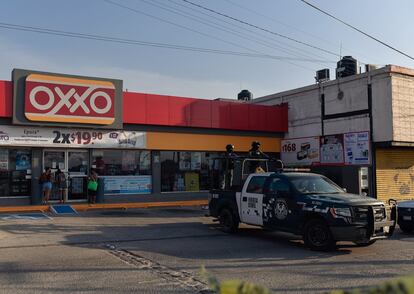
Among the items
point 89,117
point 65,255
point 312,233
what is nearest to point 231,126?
point 89,117

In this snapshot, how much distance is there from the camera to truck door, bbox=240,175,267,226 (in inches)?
488

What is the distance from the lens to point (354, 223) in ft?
33.9

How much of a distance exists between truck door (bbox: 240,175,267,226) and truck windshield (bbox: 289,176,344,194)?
0.96m

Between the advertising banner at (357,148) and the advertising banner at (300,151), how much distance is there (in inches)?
73.4

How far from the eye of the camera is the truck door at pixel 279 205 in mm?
11398

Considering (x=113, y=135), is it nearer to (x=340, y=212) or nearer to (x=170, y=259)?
(x=170, y=259)

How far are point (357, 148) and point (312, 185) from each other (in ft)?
36.3

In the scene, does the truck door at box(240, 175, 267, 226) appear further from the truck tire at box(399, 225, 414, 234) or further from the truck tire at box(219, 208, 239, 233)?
the truck tire at box(399, 225, 414, 234)

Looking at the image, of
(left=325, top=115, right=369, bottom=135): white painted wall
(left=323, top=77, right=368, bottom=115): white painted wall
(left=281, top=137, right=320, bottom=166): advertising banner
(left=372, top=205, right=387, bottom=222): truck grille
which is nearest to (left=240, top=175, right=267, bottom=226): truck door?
(left=372, top=205, right=387, bottom=222): truck grille

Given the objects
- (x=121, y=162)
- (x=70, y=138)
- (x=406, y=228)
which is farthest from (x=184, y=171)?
(x=406, y=228)

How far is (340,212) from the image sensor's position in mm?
10414

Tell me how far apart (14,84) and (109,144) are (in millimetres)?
4598

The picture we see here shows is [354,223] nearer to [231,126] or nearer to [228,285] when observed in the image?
[228,285]

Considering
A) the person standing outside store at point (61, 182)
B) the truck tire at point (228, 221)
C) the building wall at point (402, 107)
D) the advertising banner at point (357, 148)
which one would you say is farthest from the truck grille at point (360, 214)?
the person standing outside store at point (61, 182)
